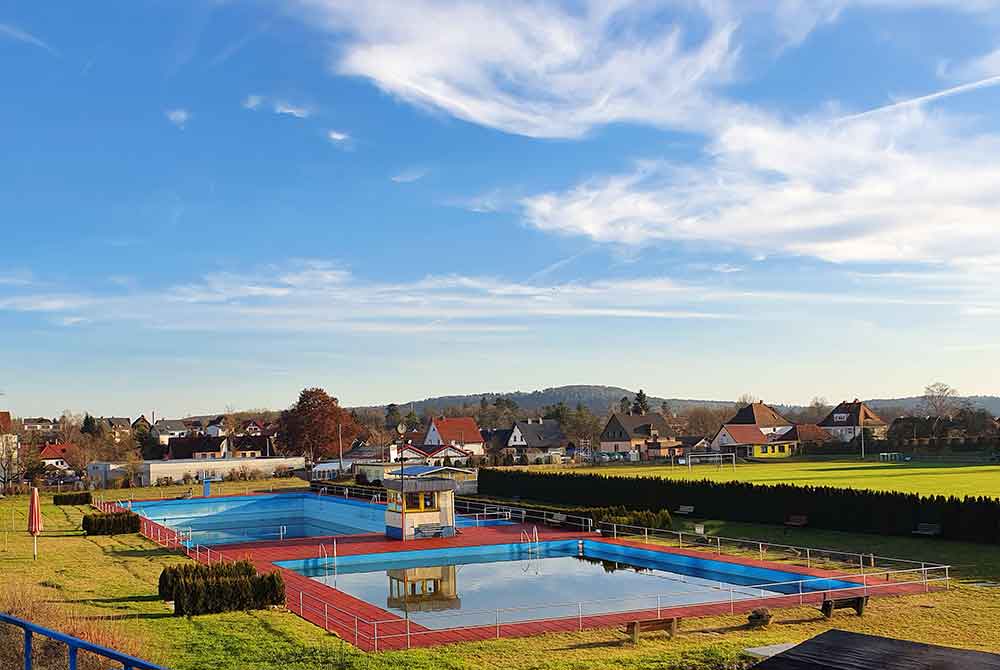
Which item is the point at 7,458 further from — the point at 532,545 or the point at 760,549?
the point at 760,549

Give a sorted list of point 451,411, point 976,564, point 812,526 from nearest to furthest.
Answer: point 976,564 < point 812,526 < point 451,411

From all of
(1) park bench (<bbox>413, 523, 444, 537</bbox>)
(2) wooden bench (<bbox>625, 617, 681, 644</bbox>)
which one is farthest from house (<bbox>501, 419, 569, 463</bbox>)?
(2) wooden bench (<bbox>625, 617, 681, 644</bbox>)

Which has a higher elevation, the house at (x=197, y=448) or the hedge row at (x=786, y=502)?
the house at (x=197, y=448)

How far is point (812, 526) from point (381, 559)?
17.6 m

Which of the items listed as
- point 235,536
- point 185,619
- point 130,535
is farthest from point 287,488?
point 185,619

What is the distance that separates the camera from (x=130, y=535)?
124 ft

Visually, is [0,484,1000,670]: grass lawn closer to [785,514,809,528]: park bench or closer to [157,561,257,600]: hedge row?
[157,561,257,600]: hedge row

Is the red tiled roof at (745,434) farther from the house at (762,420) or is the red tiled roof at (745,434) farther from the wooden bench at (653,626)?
the wooden bench at (653,626)

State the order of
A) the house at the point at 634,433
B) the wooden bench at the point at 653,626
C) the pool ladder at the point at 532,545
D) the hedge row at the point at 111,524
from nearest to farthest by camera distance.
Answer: the wooden bench at the point at 653,626 < the pool ladder at the point at 532,545 < the hedge row at the point at 111,524 < the house at the point at 634,433

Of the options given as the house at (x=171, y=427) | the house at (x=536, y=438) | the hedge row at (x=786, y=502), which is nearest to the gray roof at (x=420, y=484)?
the hedge row at (x=786, y=502)

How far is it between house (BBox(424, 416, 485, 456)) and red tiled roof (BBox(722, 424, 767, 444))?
28733 millimetres

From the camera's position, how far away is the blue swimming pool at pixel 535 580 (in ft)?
74.7

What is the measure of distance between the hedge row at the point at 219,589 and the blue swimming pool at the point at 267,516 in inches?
834

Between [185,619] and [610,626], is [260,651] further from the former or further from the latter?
[610,626]
